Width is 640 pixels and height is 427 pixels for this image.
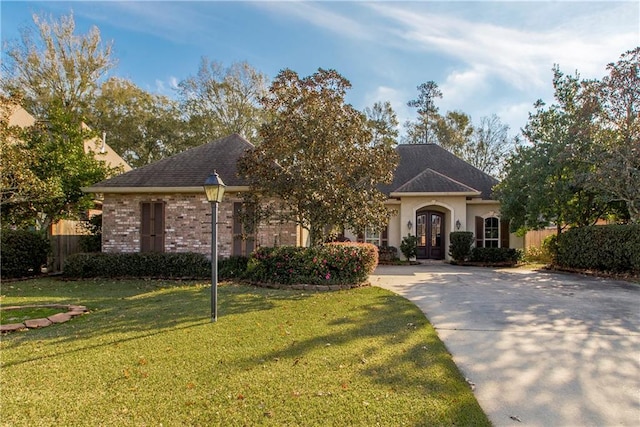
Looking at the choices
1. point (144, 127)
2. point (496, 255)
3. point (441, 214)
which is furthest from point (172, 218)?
point (144, 127)

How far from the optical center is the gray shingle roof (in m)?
12.1

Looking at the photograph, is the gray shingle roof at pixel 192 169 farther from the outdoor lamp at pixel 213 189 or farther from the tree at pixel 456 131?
the tree at pixel 456 131

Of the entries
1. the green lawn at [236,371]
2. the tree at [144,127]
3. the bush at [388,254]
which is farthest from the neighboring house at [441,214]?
the tree at [144,127]

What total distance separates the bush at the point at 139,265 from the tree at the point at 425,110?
87.6 feet

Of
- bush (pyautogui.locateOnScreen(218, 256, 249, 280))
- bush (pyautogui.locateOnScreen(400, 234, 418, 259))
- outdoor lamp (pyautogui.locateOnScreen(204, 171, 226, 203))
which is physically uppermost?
outdoor lamp (pyautogui.locateOnScreen(204, 171, 226, 203))

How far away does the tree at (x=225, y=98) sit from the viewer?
1088 inches

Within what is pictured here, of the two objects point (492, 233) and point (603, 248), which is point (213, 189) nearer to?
point (603, 248)

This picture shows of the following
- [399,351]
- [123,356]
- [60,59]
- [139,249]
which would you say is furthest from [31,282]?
[60,59]

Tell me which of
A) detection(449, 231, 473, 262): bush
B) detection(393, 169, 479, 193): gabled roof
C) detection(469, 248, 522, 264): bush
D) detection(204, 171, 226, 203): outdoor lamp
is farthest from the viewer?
detection(393, 169, 479, 193): gabled roof

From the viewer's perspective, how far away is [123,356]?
13.9 feet

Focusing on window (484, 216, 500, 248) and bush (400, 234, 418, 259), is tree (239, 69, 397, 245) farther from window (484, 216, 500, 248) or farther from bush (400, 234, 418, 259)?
window (484, 216, 500, 248)

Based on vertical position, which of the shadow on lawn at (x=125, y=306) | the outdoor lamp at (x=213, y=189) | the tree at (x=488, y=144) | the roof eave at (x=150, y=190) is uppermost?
the tree at (x=488, y=144)

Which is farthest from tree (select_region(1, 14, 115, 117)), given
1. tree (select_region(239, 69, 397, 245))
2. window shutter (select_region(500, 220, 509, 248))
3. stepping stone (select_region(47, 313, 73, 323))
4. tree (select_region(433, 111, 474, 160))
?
tree (select_region(433, 111, 474, 160))

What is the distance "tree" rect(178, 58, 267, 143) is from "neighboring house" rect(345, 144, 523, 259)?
14.1m
